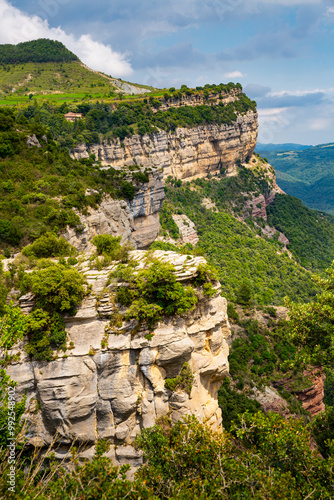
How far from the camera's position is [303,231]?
348 feet

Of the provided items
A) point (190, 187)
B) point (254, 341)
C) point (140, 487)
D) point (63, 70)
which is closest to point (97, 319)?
point (140, 487)

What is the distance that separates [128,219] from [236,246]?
144 feet

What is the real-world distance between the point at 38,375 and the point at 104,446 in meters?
5.55

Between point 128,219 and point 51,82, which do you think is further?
point 51,82

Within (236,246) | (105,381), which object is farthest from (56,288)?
(236,246)

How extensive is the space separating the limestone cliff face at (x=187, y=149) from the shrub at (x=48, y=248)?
43.3m

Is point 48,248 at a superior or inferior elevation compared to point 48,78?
inferior

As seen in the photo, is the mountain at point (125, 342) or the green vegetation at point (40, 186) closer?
the mountain at point (125, 342)

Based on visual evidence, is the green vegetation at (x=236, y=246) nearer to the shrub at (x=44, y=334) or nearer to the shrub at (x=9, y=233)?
the shrub at (x=9, y=233)

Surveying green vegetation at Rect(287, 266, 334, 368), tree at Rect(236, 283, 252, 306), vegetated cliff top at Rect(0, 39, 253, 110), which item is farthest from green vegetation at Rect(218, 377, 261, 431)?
vegetated cliff top at Rect(0, 39, 253, 110)

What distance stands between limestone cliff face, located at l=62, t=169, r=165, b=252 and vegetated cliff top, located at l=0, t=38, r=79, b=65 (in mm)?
113903

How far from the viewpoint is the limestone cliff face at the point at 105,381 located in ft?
61.0

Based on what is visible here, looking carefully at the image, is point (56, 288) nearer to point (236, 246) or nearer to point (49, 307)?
point (49, 307)

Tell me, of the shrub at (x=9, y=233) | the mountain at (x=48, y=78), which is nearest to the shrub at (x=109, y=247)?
the shrub at (x=9, y=233)
